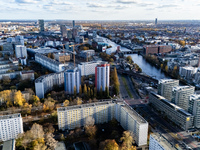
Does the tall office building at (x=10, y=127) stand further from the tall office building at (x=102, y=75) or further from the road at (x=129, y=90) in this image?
the road at (x=129, y=90)

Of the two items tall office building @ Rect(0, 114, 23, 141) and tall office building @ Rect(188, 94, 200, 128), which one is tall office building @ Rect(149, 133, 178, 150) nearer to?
tall office building @ Rect(188, 94, 200, 128)

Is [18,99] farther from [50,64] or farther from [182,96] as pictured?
[182,96]

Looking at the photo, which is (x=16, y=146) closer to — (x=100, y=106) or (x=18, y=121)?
(x=18, y=121)

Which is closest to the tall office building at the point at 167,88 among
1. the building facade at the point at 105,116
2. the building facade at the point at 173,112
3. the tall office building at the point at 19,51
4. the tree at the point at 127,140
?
the building facade at the point at 173,112

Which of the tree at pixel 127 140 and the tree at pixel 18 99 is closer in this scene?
the tree at pixel 127 140

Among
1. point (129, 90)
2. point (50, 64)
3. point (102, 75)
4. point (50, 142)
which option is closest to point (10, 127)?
point (50, 142)

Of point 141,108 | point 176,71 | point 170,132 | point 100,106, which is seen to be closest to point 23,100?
point 100,106
